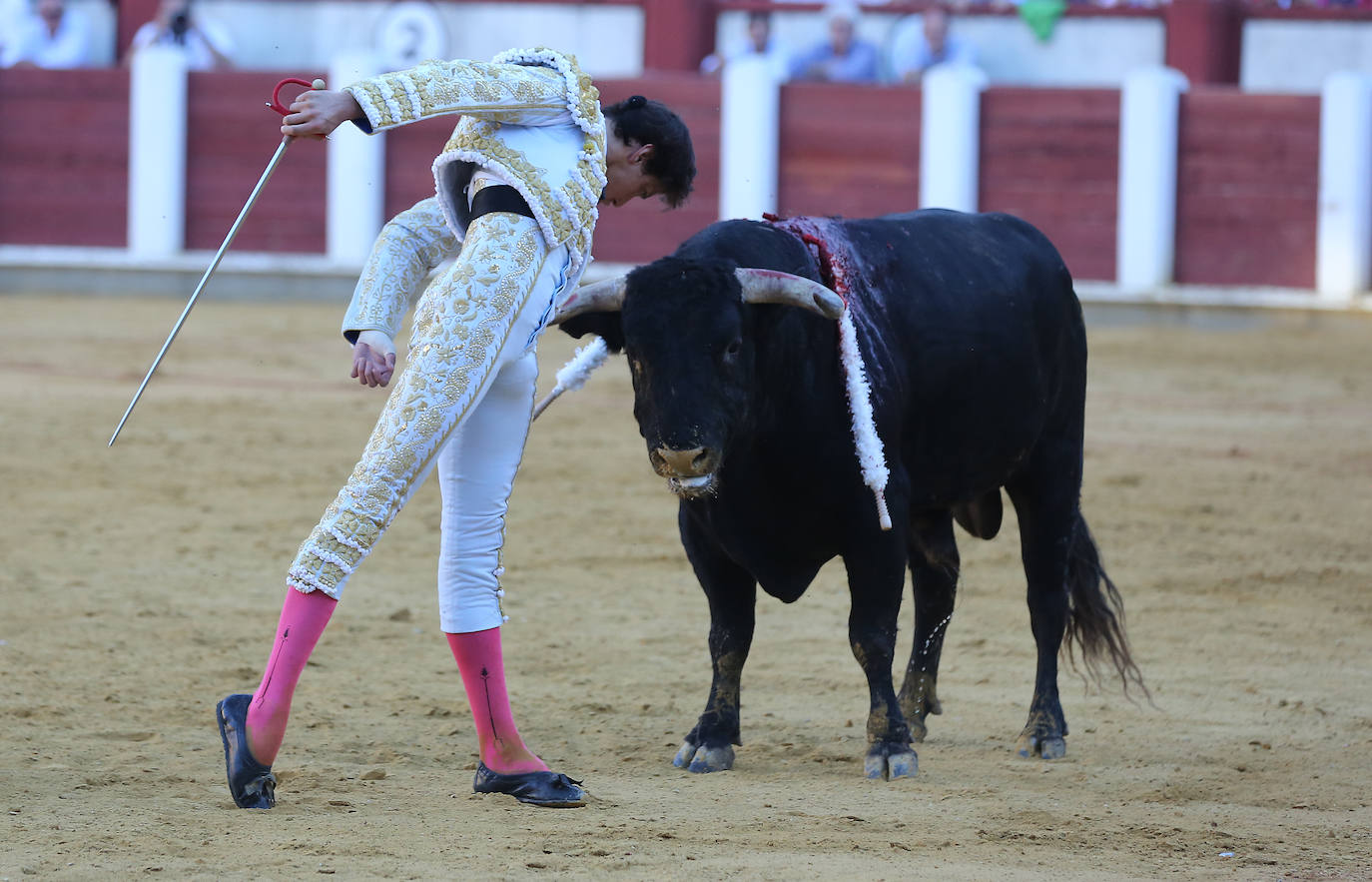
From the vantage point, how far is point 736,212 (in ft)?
36.3

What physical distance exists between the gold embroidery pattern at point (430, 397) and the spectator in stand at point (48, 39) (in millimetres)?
10001

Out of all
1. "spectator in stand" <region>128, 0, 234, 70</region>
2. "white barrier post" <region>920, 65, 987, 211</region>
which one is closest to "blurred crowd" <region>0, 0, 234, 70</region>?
"spectator in stand" <region>128, 0, 234, 70</region>

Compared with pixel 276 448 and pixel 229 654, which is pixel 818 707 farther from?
pixel 276 448

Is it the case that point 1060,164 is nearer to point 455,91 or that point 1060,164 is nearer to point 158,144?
point 158,144

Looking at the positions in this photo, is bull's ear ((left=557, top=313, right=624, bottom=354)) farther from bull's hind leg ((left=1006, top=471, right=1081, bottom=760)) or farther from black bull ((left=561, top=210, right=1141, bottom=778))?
bull's hind leg ((left=1006, top=471, right=1081, bottom=760))

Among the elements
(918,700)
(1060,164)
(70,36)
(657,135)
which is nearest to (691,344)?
(657,135)

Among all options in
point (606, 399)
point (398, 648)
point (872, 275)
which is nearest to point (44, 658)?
point (398, 648)

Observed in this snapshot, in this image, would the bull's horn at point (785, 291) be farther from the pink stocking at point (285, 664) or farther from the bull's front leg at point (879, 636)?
the pink stocking at point (285, 664)

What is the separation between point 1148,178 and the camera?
10398 millimetres

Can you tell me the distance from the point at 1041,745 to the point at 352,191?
875cm

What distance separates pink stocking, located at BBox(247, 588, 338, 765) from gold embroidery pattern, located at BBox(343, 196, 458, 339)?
382 mm

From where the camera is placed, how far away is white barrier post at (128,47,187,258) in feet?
37.2

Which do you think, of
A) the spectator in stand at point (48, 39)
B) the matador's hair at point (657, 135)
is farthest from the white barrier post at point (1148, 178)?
the matador's hair at point (657, 135)

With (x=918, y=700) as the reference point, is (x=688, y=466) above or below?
above
